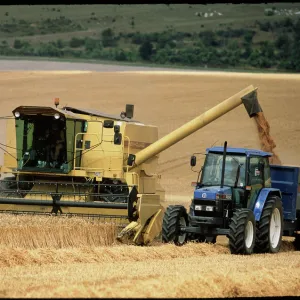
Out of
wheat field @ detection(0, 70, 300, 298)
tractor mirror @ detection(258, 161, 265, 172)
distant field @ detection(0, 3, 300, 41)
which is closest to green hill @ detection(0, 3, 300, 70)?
distant field @ detection(0, 3, 300, 41)

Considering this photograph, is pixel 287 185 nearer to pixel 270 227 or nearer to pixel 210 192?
pixel 270 227

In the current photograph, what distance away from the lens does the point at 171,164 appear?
32312mm

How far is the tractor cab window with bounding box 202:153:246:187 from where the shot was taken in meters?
14.3

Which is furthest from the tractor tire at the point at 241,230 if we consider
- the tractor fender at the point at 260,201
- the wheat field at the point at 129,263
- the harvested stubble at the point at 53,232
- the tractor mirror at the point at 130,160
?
the tractor mirror at the point at 130,160

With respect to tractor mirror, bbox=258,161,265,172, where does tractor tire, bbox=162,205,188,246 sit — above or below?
below

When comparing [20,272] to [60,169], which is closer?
[20,272]

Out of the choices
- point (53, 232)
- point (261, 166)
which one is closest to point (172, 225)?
point (261, 166)

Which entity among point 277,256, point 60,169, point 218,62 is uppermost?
point 218,62

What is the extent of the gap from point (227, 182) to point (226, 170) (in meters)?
0.20

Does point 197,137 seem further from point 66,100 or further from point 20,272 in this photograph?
point 20,272

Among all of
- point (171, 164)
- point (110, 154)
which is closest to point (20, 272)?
point (110, 154)

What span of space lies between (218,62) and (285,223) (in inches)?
1770

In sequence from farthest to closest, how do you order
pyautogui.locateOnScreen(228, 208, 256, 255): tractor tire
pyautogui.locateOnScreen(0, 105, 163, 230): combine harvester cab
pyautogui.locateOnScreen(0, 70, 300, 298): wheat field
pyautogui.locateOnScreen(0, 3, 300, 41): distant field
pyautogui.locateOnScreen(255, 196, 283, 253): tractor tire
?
pyautogui.locateOnScreen(0, 3, 300, 41): distant field
pyautogui.locateOnScreen(0, 105, 163, 230): combine harvester cab
pyautogui.locateOnScreen(255, 196, 283, 253): tractor tire
pyautogui.locateOnScreen(228, 208, 256, 255): tractor tire
pyautogui.locateOnScreen(0, 70, 300, 298): wheat field

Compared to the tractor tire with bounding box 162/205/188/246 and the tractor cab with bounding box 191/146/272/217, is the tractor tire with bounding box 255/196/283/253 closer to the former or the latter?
the tractor cab with bounding box 191/146/272/217
